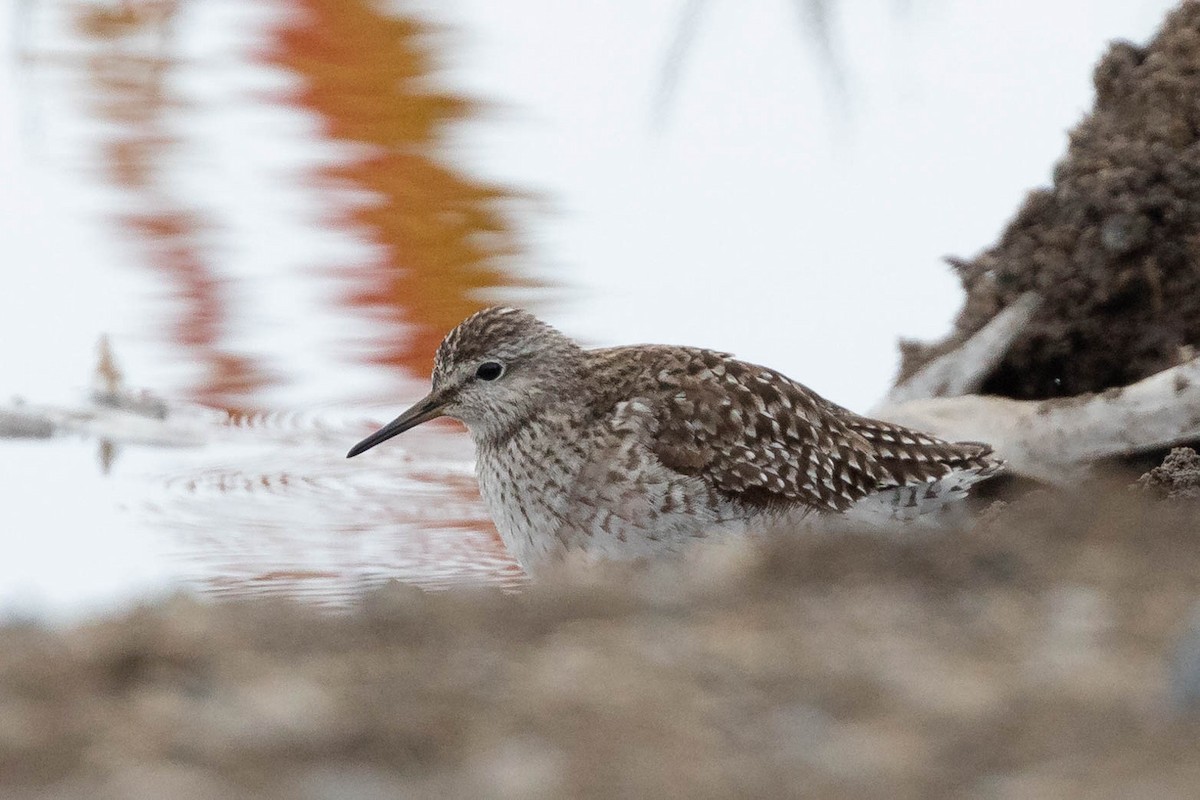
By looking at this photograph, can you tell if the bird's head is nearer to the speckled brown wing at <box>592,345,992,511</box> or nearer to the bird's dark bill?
the bird's dark bill

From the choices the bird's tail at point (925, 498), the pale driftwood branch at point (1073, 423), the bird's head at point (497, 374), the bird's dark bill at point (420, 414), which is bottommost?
the bird's tail at point (925, 498)

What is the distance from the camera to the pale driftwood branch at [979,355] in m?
5.82

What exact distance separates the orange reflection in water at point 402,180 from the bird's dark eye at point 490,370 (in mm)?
3146

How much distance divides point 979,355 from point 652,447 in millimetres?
1897

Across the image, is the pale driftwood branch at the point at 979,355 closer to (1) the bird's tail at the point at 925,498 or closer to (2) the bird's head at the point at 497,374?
(1) the bird's tail at the point at 925,498

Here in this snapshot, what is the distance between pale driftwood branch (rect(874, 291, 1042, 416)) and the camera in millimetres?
5820

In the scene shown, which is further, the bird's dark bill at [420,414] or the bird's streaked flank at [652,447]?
the bird's dark bill at [420,414]

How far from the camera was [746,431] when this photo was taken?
4.60 metres

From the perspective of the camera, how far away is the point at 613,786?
1859 mm

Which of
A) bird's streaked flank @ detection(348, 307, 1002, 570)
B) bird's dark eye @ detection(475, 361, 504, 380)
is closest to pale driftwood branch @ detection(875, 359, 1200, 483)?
bird's streaked flank @ detection(348, 307, 1002, 570)

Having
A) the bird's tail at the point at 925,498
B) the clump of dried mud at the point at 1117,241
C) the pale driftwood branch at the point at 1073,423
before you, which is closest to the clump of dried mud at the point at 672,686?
the bird's tail at the point at 925,498

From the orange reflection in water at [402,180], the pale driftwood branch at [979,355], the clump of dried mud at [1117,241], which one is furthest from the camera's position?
the orange reflection in water at [402,180]

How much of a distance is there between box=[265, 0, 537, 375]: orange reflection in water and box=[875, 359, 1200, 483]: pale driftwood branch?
3.20m

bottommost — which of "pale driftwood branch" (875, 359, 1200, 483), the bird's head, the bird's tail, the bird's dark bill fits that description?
the bird's tail
